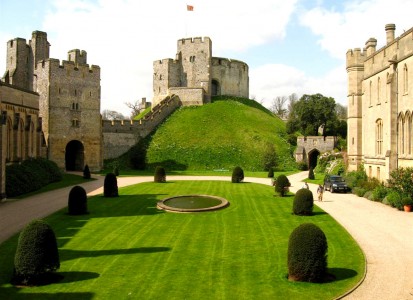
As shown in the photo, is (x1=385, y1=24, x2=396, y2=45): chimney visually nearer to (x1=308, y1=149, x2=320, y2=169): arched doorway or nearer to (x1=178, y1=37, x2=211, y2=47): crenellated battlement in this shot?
(x1=308, y1=149, x2=320, y2=169): arched doorway

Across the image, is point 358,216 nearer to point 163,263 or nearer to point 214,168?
point 163,263

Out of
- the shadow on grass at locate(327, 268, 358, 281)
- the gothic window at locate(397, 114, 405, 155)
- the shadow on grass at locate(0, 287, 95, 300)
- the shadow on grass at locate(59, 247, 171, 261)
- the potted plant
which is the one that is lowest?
the shadow on grass at locate(0, 287, 95, 300)

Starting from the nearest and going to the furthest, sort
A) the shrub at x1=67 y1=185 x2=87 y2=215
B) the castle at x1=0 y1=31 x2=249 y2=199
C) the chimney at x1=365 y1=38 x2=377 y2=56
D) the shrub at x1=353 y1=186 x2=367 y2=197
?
the shrub at x1=67 y1=185 x2=87 y2=215
the shrub at x1=353 y1=186 x2=367 y2=197
the castle at x1=0 y1=31 x2=249 y2=199
the chimney at x1=365 y1=38 x2=377 y2=56

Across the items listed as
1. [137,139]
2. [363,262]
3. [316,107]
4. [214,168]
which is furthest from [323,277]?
[316,107]

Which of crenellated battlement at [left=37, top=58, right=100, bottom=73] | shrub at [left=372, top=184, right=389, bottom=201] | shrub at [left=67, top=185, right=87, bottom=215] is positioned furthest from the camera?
crenellated battlement at [left=37, top=58, right=100, bottom=73]

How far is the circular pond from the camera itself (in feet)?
68.5

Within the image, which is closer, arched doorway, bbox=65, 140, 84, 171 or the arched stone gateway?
arched doorway, bbox=65, 140, 84, 171

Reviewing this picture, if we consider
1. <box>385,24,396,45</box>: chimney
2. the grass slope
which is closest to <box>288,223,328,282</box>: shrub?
<box>385,24,396,45</box>: chimney

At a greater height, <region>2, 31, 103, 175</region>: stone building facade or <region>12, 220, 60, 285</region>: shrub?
<region>2, 31, 103, 175</region>: stone building facade

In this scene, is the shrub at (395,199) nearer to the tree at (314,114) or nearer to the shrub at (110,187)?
the shrub at (110,187)

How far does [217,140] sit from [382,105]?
29.2 metres

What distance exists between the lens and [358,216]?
1956 centimetres

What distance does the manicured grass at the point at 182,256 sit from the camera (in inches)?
387

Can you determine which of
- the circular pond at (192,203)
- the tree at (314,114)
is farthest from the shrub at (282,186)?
the tree at (314,114)
